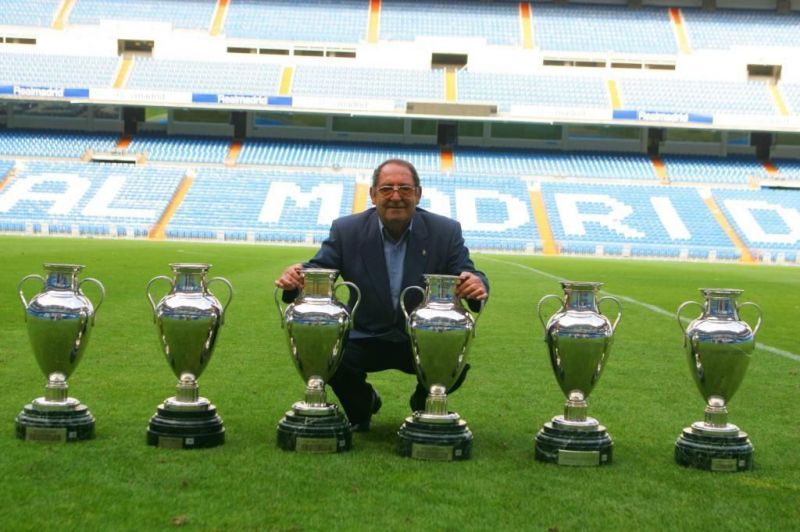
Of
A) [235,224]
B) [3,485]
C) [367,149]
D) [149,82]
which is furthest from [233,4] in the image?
[3,485]

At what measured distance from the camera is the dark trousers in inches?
229

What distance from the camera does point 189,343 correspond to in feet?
17.9

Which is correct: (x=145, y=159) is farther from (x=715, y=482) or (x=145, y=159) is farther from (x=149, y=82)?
(x=715, y=482)

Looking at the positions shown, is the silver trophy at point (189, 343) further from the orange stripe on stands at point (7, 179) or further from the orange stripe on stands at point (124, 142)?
the orange stripe on stands at point (124, 142)

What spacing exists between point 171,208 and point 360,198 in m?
6.86

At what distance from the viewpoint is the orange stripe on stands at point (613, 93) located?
45.8 m

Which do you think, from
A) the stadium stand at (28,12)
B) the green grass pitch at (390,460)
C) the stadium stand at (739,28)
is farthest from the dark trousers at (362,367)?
the stadium stand at (28,12)

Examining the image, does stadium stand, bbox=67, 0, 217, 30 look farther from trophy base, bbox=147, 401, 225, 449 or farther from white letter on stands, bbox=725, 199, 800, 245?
trophy base, bbox=147, 401, 225, 449

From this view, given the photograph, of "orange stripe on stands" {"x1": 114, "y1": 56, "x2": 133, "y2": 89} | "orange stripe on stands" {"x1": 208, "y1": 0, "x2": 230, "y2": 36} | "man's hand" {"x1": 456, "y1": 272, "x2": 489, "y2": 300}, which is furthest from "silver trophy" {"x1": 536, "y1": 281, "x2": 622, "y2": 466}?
"orange stripe on stands" {"x1": 208, "y1": 0, "x2": 230, "y2": 36}

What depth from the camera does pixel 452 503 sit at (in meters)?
4.44

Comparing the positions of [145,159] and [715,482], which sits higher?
[145,159]

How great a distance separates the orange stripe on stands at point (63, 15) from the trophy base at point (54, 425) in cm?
4664

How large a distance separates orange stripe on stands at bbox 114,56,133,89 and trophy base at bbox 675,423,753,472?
4331cm

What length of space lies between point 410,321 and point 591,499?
49.9 inches
